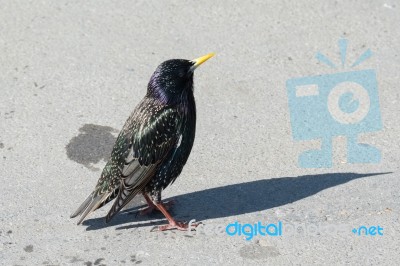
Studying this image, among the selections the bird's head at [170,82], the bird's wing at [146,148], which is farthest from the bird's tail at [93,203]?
the bird's head at [170,82]

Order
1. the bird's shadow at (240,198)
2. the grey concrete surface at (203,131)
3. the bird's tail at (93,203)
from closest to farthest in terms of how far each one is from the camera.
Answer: the grey concrete surface at (203,131) → the bird's tail at (93,203) → the bird's shadow at (240,198)

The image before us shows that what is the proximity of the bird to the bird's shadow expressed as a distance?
21cm

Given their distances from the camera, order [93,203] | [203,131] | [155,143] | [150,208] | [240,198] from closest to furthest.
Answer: [155,143], [93,203], [150,208], [240,198], [203,131]

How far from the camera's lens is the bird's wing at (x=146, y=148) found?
5398 mm

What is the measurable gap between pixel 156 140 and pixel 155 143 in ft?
0.07

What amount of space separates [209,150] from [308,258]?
148cm

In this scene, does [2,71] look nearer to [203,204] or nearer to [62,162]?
[62,162]

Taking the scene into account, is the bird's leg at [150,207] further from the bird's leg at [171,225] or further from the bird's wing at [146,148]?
the bird's wing at [146,148]

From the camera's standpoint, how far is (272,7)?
8.09m

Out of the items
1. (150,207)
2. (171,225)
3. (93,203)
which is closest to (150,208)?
(150,207)

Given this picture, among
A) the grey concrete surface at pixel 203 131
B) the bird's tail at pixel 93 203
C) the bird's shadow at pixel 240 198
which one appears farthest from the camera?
the bird's shadow at pixel 240 198

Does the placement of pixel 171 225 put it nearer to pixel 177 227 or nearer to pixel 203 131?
→ pixel 177 227

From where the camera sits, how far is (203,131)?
6.64 m

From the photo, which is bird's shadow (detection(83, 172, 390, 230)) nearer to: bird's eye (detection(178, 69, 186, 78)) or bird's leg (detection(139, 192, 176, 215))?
bird's leg (detection(139, 192, 176, 215))
